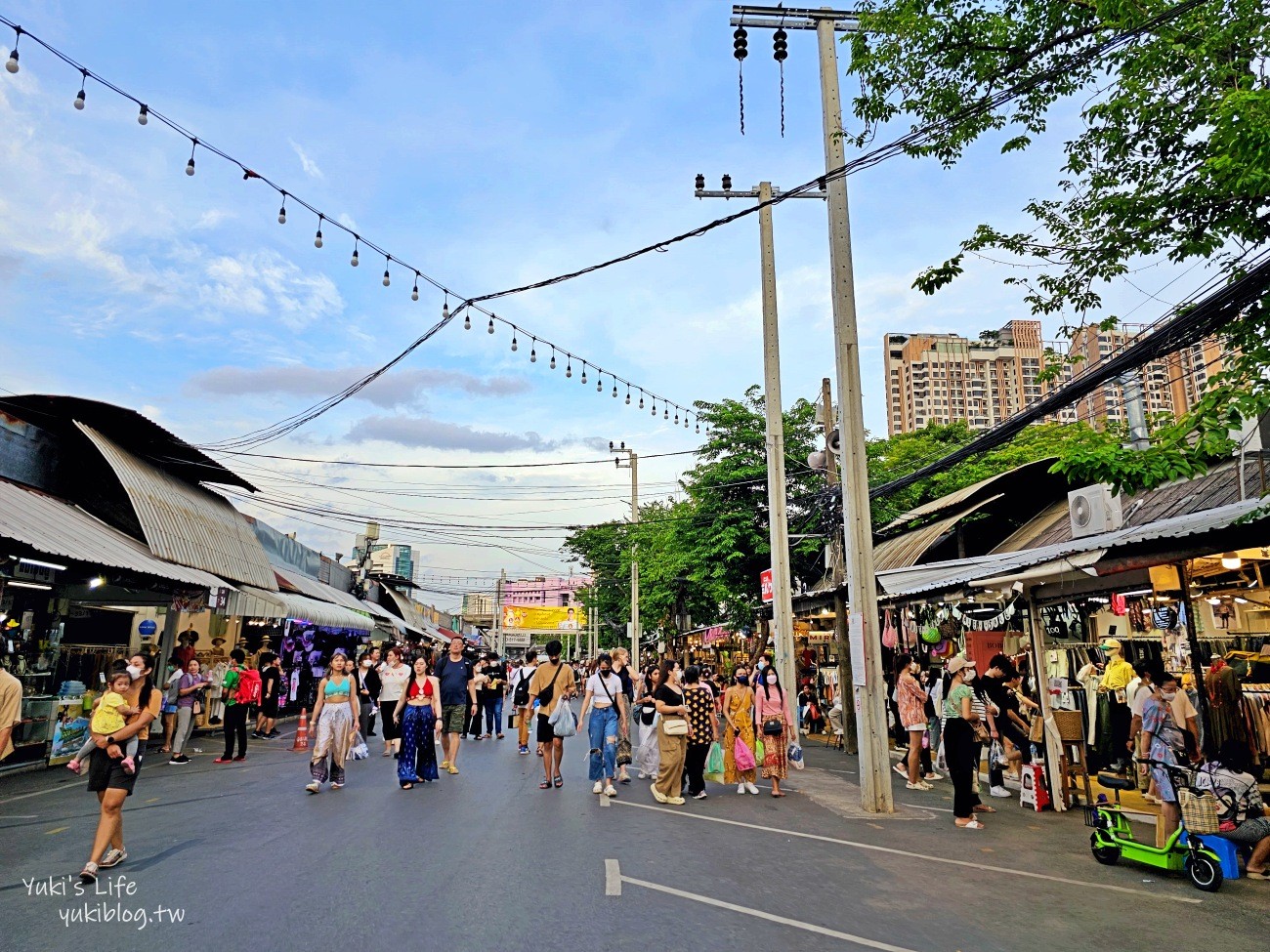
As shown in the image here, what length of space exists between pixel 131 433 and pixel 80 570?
13.7 ft

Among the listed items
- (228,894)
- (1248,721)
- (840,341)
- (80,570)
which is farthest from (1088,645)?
(80,570)

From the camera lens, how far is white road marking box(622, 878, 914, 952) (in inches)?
203

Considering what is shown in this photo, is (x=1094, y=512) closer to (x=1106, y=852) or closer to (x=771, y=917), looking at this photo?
(x=1106, y=852)

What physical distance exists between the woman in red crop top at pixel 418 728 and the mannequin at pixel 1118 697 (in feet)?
32.4

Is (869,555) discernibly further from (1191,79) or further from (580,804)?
(1191,79)

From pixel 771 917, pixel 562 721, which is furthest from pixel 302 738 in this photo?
pixel 771 917

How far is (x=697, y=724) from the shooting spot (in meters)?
11.6

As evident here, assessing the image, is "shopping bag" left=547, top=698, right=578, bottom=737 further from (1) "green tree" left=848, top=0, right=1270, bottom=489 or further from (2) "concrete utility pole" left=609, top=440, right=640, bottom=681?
(2) "concrete utility pole" left=609, top=440, right=640, bottom=681

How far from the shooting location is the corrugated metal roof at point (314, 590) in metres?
23.4

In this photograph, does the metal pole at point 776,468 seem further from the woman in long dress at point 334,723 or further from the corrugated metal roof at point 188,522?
the corrugated metal roof at point 188,522

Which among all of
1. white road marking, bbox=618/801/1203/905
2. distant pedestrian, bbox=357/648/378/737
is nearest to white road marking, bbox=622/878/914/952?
white road marking, bbox=618/801/1203/905

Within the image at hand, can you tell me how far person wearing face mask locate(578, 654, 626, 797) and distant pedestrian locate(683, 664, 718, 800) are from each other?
3.15 ft

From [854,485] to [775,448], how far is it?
567cm

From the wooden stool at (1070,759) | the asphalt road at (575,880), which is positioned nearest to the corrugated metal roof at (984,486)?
the wooden stool at (1070,759)
